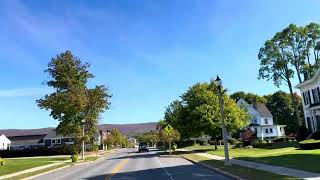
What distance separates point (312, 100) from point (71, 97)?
3002cm

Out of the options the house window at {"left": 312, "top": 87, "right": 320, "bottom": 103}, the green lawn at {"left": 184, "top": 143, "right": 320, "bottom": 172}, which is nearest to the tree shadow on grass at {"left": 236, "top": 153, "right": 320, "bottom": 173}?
the green lawn at {"left": 184, "top": 143, "right": 320, "bottom": 172}

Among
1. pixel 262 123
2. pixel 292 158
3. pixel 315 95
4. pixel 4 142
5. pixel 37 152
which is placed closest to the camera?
pixel 292 158

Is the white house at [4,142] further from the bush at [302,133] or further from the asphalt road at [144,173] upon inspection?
the asphalt road at [144,173]

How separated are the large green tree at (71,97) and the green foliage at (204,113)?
485 inches

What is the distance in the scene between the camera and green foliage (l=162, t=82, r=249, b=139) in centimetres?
5634

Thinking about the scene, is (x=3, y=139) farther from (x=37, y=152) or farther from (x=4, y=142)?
(x=37, y=152)

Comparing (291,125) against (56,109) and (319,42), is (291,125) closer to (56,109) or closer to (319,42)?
(319,42)

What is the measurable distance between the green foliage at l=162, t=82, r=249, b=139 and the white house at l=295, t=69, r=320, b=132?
27.9ft

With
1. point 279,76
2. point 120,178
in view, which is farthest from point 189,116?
point 120,178

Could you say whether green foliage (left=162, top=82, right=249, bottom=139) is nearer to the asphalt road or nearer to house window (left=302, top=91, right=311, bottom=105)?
house window (left=302, top=91, right=311, bottom=105)

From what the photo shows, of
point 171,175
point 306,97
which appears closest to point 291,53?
point 306,97

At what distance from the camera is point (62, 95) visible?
60.6 metres

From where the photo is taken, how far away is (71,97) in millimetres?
58781

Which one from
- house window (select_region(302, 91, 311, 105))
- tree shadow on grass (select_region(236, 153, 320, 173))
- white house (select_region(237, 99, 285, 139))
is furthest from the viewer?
white house (select_region(237, 99, 285, 139))
